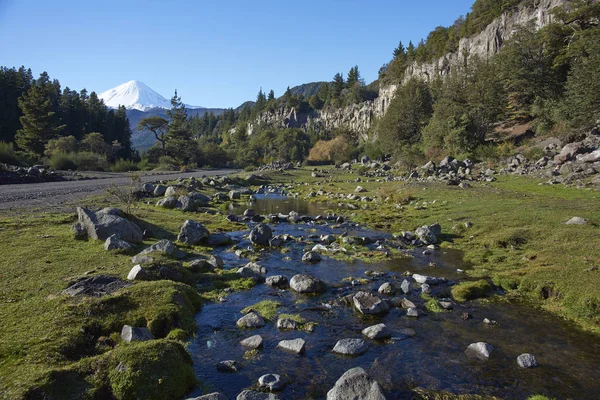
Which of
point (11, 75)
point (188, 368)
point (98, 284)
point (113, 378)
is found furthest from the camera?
point (11, 75)

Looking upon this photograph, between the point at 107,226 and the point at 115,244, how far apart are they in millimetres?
1994

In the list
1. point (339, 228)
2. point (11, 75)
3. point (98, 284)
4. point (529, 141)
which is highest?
point (11, 75)

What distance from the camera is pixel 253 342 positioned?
380 inches

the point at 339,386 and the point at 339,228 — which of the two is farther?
the point at 339,228

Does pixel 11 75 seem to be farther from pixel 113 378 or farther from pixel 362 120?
pixel 362 120

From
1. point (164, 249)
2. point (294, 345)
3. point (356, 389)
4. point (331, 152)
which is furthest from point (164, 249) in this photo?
point (331, 152)

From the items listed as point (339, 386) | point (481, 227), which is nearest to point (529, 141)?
point (481, 227)

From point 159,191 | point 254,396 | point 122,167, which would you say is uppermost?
point 122,167

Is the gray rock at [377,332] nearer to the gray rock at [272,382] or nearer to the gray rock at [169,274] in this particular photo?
the gray rock at [272,382]

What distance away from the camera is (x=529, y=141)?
5234 centimetres

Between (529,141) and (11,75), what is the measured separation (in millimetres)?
124638

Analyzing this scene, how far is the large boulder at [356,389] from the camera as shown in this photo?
711 cm

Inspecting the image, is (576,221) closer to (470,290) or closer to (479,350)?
(470,290)

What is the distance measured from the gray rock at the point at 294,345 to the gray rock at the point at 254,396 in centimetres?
201
